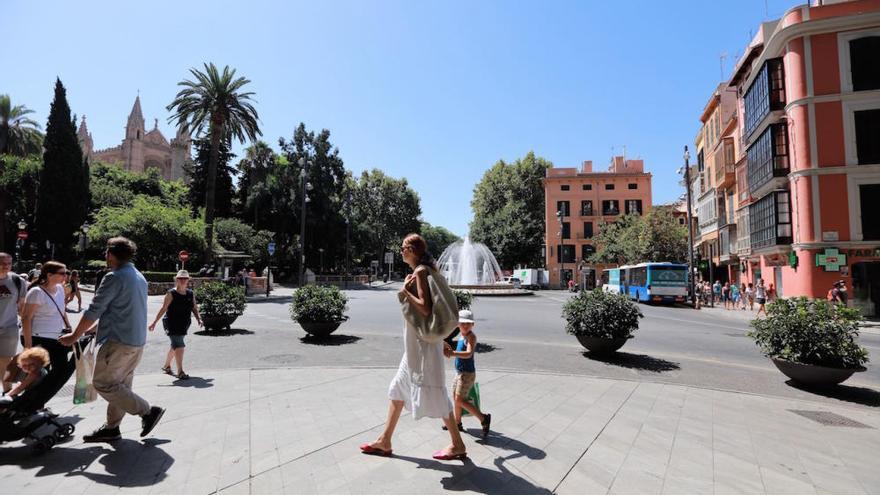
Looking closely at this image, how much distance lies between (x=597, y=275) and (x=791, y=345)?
5134 cm

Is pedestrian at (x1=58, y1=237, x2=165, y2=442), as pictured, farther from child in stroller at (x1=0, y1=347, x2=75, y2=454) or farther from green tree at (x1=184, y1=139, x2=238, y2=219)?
green tree at (x1=184, y1=139, x2=238, y2=219)

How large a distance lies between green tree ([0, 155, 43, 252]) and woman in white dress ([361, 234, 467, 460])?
178 ft

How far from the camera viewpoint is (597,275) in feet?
184

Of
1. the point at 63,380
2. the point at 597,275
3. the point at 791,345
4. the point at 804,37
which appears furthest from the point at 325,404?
the point at 597,275

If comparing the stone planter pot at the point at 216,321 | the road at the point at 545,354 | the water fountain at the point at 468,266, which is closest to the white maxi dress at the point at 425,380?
the road at the point at 545,354

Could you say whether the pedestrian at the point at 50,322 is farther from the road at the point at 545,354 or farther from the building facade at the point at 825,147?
the building facade at the point at 825,147

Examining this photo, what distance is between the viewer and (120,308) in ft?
12.7

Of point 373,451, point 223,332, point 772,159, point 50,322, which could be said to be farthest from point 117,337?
point 772,159

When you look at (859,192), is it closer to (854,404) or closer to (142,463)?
(854,404)

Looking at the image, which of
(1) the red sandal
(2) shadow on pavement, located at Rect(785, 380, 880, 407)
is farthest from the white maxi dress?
(2) shadow on pavement, located at Rect(785, 380, 880, 407)

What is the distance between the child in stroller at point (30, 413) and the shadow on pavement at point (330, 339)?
6109 millimetres

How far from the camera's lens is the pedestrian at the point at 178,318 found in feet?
22.0

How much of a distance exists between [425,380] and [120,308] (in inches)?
108

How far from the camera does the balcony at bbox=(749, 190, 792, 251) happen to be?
21.9 meters
